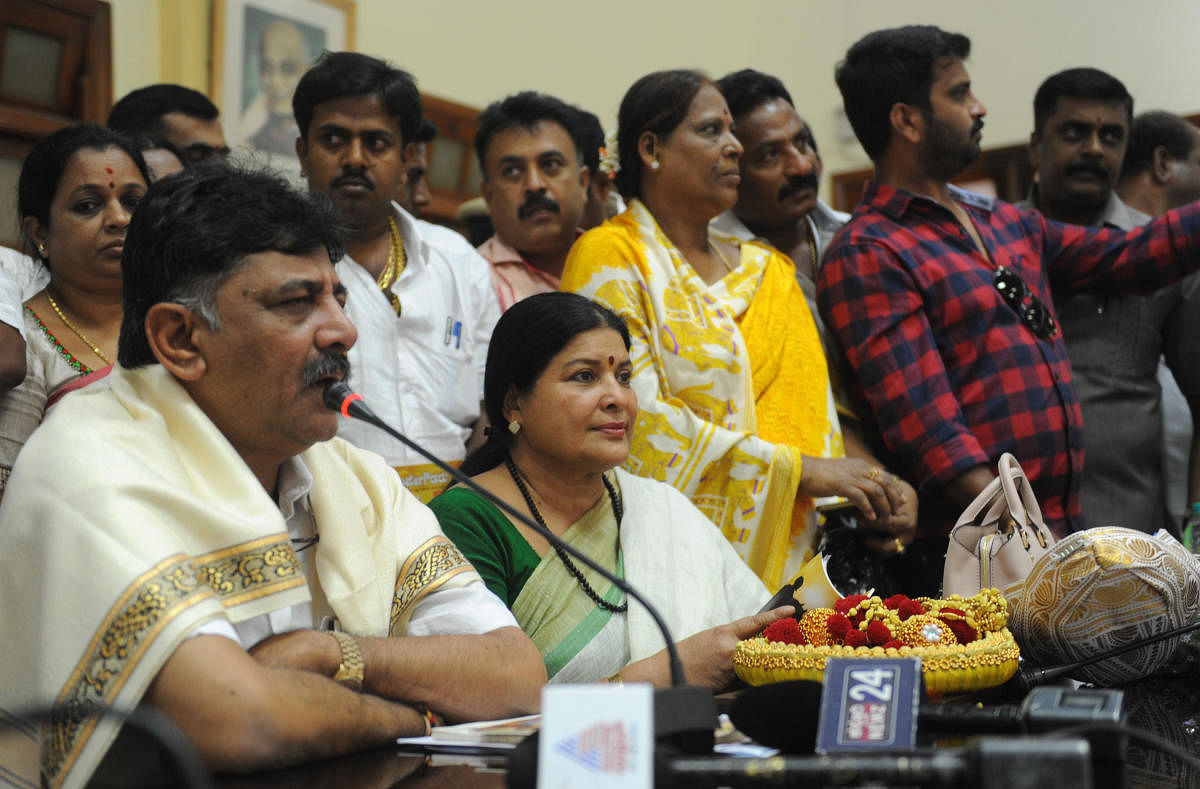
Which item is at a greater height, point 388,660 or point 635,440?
point 635,440

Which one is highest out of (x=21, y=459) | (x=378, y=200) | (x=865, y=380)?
(x=378, y=200)

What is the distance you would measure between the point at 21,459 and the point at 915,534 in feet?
6.42

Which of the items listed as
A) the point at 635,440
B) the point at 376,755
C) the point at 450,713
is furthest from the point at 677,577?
the point at 376,755

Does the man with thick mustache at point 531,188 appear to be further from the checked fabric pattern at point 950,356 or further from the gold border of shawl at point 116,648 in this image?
the gold border of shawl at point 116,648

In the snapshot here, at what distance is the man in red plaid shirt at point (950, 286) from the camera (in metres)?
2.83

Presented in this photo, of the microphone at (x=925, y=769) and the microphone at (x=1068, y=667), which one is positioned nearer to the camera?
the microphone at (x=925, y=769)

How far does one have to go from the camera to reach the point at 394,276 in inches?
117

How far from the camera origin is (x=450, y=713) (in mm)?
1575

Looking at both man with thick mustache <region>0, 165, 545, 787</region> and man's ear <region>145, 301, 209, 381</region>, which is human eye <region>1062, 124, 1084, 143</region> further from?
man's ear <region>145, 301, 209, 381</region>

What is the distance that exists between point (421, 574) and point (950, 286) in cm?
163

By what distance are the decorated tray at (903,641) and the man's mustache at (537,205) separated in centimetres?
188

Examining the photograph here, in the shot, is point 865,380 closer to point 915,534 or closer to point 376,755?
point 915,534

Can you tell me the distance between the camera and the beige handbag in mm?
2025

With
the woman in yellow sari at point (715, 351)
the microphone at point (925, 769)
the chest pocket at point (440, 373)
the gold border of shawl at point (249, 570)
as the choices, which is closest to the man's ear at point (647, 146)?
the woman in yellow sari at point (715, 351)
